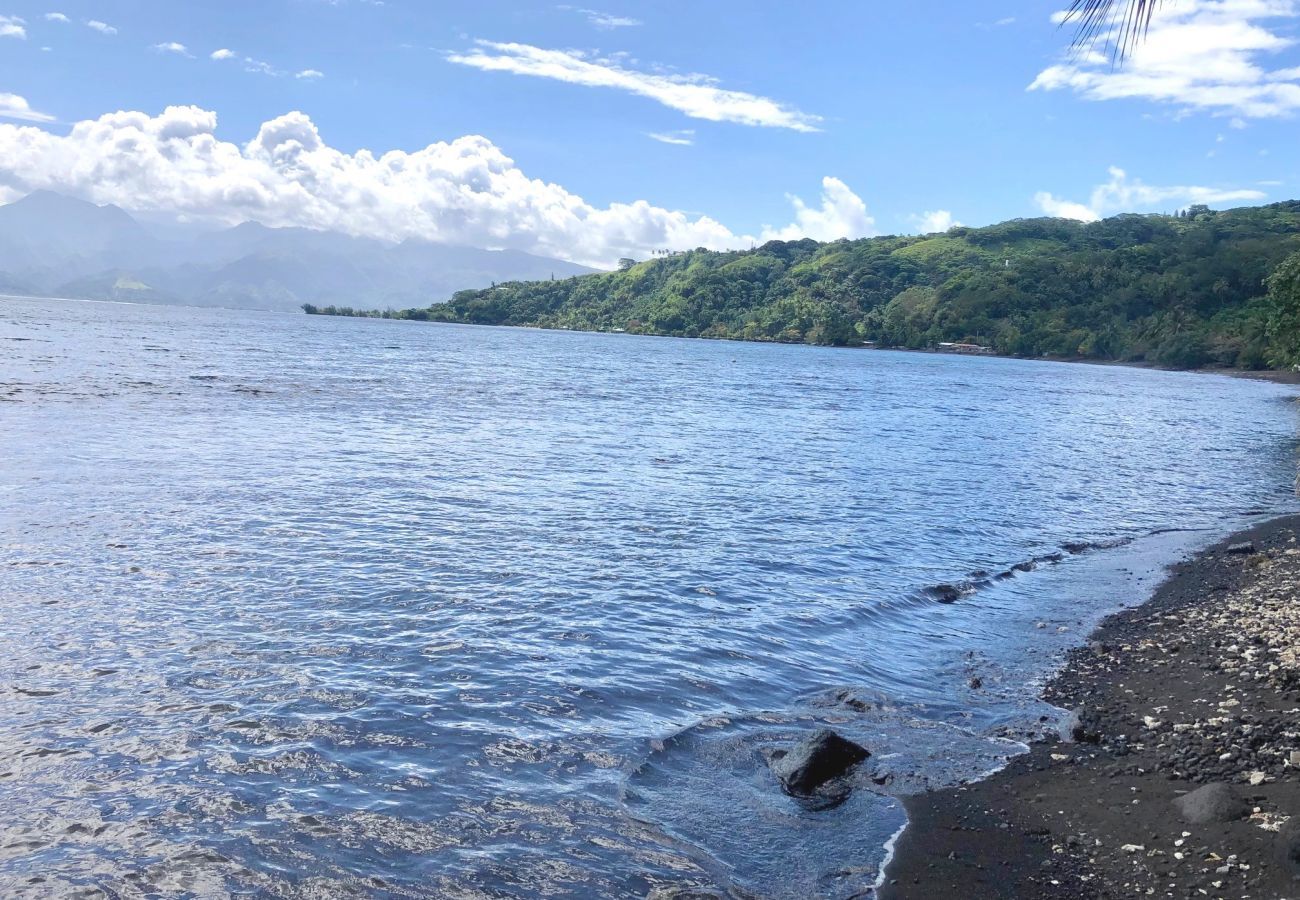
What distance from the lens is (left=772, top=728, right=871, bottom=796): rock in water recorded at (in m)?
11.0

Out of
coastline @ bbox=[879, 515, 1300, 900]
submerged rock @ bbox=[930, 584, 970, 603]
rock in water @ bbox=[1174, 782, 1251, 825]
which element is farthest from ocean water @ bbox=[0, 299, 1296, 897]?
rock in water @ bbox=[1174, 782, 1251, 825]

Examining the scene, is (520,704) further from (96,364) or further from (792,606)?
(96,364)

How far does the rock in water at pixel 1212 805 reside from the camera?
348 inches

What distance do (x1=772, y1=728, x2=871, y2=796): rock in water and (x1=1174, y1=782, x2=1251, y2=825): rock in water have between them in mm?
3672

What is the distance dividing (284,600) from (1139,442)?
175ft

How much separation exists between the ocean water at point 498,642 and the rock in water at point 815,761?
9.8 inches

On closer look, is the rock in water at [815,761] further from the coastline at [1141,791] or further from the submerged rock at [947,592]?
the submerged rock at [947,592]

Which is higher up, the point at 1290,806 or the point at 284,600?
the point at 1290,806

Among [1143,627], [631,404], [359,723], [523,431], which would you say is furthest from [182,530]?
[631,404]

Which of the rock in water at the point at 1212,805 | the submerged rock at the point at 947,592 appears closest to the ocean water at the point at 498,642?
the submerged rock at the point at 947,592

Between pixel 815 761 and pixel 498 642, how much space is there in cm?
614

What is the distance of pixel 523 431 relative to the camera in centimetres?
4512

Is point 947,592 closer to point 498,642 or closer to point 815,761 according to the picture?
point 815,761

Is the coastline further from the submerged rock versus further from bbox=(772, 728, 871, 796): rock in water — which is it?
the submerged rock
